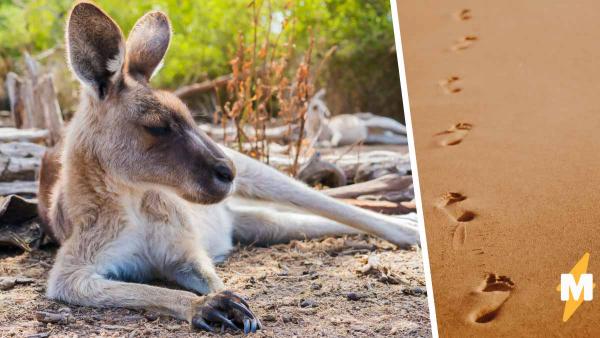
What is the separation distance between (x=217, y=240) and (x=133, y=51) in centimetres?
99

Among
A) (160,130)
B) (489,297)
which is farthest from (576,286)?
(160,130)

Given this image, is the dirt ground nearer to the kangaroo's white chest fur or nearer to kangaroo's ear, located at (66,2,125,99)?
the kangaroo's white chest fur

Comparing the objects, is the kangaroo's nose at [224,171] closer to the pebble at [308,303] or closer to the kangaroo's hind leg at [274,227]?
the pebble at [308,303]

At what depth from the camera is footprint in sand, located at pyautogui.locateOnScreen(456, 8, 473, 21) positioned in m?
4.85

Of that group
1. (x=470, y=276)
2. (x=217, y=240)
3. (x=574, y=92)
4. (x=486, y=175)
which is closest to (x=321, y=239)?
(x=217, y=240)

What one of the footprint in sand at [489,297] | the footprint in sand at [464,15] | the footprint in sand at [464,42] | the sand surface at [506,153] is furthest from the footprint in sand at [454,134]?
the footprint in sand at [464,15]

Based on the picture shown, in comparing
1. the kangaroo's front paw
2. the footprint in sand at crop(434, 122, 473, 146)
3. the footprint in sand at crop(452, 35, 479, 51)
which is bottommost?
the kangaroo's front paw

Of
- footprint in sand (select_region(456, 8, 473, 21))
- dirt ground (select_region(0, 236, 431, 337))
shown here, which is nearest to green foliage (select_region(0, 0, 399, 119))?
footprint in sand (select_region(456, 8, 473, 21))

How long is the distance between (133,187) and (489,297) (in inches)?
54.7

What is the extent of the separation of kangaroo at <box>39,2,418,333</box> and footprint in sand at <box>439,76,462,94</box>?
66.0 inches

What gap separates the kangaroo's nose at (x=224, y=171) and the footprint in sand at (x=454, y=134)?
1.32 meters

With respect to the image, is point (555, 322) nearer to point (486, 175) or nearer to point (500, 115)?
point (486, 175)

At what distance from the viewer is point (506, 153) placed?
357 cm

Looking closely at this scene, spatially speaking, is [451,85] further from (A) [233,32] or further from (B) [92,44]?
(A) [233,32]
